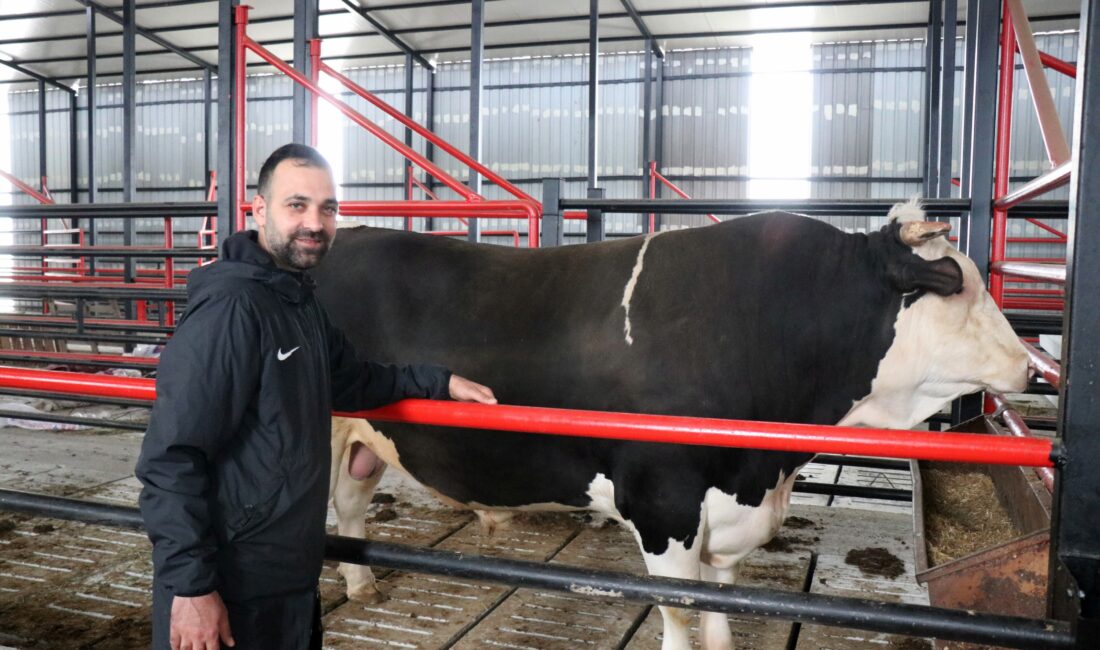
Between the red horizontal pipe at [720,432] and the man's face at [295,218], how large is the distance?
1.05 feet

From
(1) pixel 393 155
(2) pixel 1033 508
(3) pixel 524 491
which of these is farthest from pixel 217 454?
(1) pixel 393 155

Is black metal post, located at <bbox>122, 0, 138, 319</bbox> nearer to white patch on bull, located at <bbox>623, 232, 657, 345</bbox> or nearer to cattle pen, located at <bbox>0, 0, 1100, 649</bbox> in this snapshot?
cattle pen, located at <bbox>0, 0, 1100, 649</bbox>

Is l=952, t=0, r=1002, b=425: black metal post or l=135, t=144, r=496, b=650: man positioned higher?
l=952, t=0, r=1002, b=425: black metal post

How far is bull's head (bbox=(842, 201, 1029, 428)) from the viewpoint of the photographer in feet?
7.61

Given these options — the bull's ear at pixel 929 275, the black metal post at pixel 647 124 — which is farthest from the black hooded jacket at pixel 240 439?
the black metal post at pixel 647 124

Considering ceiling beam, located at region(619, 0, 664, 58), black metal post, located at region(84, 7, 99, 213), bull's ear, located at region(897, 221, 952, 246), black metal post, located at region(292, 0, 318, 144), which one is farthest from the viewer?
ceiling beam, located at region(619, 0, 664, 58)

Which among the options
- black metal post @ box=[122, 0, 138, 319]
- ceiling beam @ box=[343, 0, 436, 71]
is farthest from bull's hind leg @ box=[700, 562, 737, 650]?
ceiling beam @ box=[343, 0, 436, 71]

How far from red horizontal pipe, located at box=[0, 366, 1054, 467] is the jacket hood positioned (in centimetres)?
29

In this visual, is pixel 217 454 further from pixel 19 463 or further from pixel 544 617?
pixel 19 463

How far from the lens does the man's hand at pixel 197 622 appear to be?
1298 millimetres

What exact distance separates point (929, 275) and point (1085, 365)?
1.15 metres

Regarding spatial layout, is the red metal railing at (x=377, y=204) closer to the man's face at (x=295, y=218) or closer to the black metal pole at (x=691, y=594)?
the man's face at (x=295, y=218)

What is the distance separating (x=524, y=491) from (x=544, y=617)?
60 cm

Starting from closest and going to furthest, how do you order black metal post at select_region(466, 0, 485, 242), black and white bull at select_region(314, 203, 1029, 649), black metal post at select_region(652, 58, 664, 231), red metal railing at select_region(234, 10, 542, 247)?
black and white bull at select_region(314, 203, 1029, 649)
red metal railing at select_region(234, 10, 542, 247)
black metal post at select_region(466, 0, 485, 242)
black metal post at select_region(652, 58, 664, 231)
